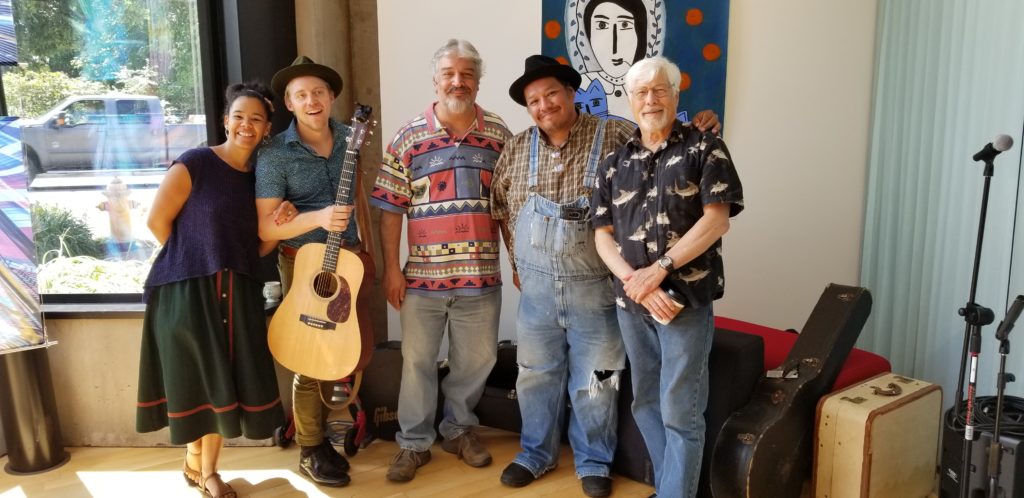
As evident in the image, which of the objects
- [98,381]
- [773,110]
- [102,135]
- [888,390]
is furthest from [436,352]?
[773,110]

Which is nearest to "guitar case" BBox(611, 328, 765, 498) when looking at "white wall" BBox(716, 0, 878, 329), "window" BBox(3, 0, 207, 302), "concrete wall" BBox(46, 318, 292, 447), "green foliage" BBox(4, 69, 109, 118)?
"white wall" BBox(716, 0, 878, 329)

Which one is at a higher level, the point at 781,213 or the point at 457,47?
the point at 457,47

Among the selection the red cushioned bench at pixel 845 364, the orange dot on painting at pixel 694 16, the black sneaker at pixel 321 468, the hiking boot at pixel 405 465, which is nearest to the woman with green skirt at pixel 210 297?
the black sneaker at pixel 321 468

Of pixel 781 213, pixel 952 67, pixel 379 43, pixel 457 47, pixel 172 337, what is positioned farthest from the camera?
pixel 781 213

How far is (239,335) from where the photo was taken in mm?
2273

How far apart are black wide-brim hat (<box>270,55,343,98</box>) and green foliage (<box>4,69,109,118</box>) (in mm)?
1096

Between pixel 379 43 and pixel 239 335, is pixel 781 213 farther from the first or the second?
pixel 239 335

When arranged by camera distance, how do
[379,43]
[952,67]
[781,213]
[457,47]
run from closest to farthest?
[457,47] < [952,67] < [379,43] < [781,213]

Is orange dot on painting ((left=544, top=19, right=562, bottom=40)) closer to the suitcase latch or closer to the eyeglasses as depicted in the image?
the eyeglasses

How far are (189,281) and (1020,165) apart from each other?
296cm

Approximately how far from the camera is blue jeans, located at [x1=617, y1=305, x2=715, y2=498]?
2037mm

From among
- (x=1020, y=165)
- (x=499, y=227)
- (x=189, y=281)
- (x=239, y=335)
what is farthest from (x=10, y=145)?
(x=1020, y=165)

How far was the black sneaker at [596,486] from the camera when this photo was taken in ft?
7.89

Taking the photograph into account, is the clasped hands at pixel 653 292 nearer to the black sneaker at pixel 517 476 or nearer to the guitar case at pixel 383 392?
the black sneaker at pixel 517 476
